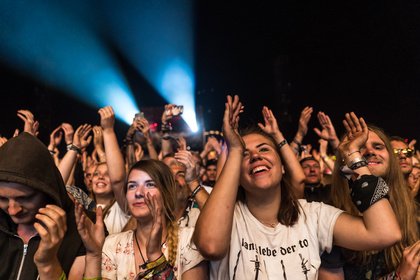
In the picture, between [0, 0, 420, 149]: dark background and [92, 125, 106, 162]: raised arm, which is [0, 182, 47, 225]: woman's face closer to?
[92, 125, 106, 162]: raised arm

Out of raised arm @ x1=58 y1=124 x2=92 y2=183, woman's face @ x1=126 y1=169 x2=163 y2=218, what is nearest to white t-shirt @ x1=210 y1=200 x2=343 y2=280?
woman's face @ x1=126 y1=169 x2=163 y2=218

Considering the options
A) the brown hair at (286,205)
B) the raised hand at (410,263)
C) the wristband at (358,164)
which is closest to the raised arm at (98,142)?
the brown hair at (286,205)

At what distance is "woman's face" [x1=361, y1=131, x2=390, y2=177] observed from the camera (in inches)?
103

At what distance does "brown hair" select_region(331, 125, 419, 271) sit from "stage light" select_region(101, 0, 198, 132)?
734cm

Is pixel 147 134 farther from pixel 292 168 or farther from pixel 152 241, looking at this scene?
pixel 152 241

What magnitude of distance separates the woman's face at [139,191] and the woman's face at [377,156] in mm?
1311

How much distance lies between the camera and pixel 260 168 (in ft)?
7.47

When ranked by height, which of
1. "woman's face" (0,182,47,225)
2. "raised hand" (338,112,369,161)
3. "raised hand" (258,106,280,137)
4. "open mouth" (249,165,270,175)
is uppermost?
"raised hand" (258,106,280,137)

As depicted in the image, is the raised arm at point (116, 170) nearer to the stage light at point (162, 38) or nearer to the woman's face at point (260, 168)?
the woman's face at point (260, 168)

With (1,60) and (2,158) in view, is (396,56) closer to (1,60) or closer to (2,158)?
(1,60)

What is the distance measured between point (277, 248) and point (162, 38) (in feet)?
36.1

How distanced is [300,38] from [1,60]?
26.4 ft

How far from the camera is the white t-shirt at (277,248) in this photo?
207 cm

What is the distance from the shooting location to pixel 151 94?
14.3m
